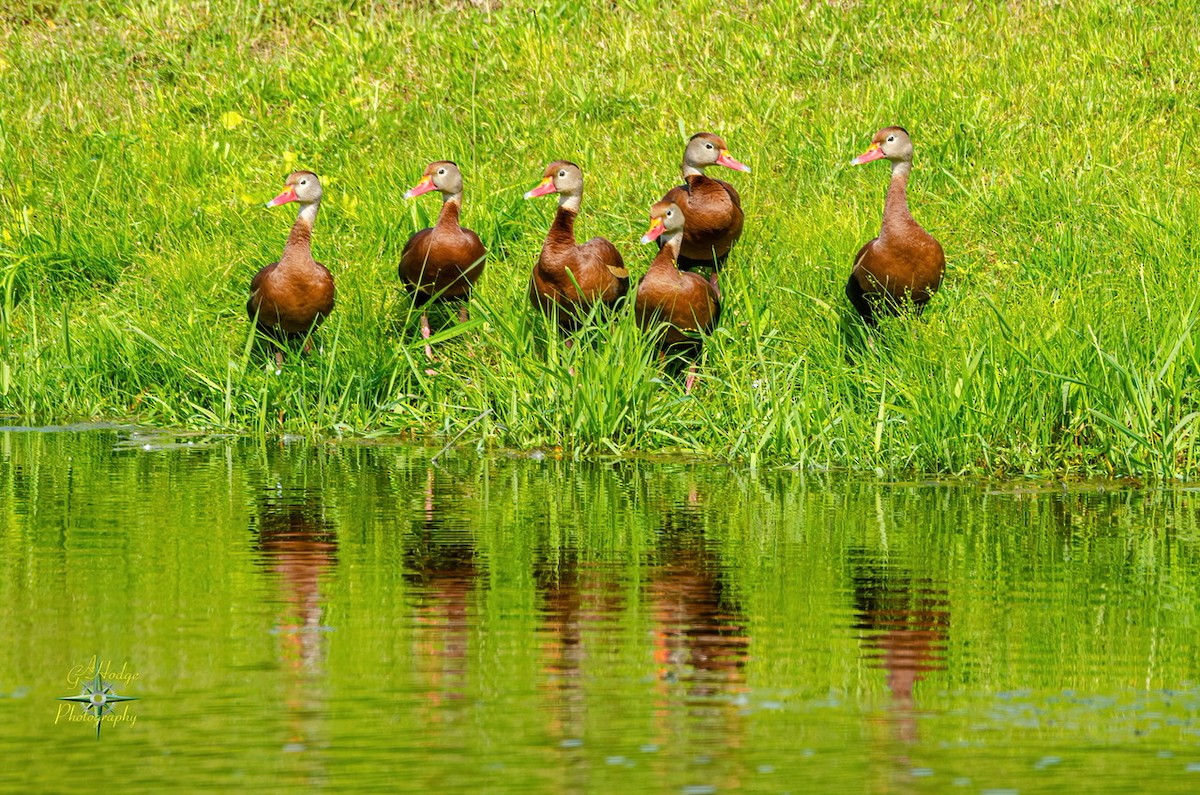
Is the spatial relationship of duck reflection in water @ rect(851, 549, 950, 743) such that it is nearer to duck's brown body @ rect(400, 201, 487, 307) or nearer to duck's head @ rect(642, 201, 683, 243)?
duck's head @ rect(642, 201, 683, 243)

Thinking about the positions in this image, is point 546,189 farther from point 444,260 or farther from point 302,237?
point 302,237

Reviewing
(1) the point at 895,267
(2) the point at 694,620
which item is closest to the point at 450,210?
(1) the point at 895,267

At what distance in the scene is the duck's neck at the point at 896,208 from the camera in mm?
10109

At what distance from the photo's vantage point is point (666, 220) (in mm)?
10617

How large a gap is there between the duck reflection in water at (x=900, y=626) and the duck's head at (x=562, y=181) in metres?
4.89

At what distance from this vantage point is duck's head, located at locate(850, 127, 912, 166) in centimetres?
1082

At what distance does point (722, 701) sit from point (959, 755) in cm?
70

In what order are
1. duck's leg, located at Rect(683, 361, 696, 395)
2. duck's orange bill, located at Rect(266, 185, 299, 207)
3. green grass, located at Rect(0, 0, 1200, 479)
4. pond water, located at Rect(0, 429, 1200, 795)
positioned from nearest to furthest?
pond water, located at Rect(0, 429, 1200, 795) → green grass, located at Rect(0, 0, 1200, 479) → duck's leg, located at Rect(683, 361, 696, 395) → duck's orange bill, located at Rect(266, 185, 299, 207)

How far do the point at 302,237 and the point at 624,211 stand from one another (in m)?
2.45

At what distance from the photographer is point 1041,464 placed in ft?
28.8

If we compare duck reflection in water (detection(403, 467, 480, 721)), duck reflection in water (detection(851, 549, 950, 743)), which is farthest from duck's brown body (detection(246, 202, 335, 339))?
duck reflection in water (detection(851, 549, 950, 743))

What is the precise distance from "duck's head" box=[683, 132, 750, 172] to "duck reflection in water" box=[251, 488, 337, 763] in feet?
14.4

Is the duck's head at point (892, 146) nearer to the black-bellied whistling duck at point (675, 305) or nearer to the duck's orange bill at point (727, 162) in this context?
the duck's orange bill at point (727, 162)

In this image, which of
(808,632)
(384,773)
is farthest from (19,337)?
(384,773)
